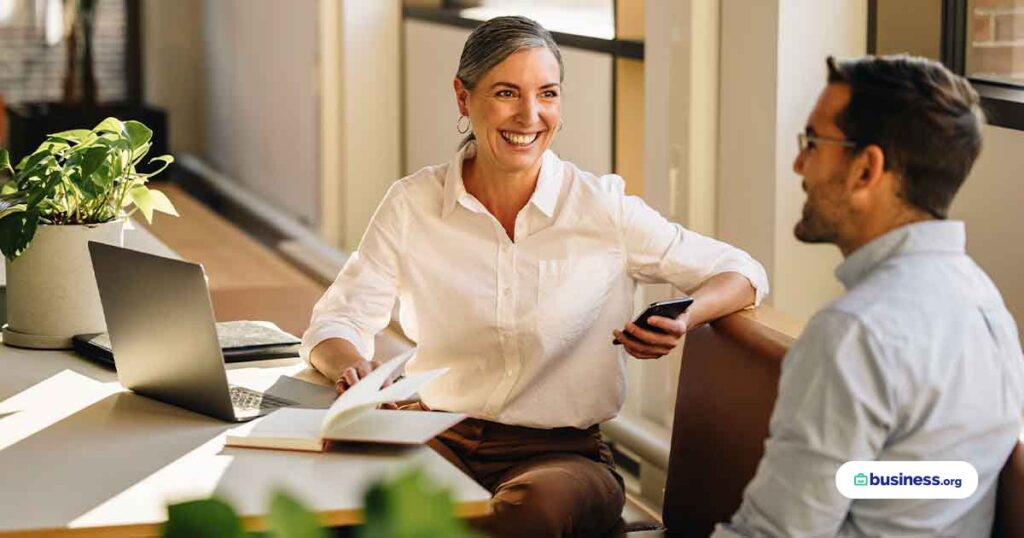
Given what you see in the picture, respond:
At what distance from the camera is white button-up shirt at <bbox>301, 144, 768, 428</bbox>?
273cm

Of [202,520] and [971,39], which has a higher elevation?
[971,39]

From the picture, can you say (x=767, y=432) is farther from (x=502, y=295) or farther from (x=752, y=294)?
(x=502, y=295)

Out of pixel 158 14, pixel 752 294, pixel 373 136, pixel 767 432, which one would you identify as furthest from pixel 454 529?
pixel 158 14

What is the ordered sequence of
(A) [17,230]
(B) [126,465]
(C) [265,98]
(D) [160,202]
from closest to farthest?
(B) [126,465] < (A) [17,230] < (D) [160,202] < (C) [265,98]

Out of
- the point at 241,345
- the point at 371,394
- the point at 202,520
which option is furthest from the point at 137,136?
the point at 202,520

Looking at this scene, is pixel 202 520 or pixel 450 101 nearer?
pixel 202 520

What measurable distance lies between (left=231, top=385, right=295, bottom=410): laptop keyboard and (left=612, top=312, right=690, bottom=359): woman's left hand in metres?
0.56

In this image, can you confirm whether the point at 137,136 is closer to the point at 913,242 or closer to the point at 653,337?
the point at 653,337

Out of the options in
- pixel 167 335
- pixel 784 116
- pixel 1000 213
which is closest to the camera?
pixel 167 335

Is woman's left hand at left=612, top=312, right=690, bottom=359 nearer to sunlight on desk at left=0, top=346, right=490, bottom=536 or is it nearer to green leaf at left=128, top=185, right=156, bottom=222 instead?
sunlight on desk at left=0, top=346, right=490, bottom=536

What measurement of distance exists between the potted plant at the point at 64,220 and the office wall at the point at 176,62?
826cm

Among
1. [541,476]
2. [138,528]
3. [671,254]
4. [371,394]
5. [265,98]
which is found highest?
[265,98]

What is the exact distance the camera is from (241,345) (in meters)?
2.79

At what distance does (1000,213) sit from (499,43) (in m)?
1.16
